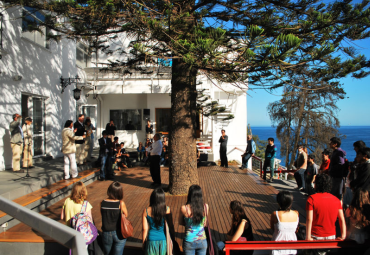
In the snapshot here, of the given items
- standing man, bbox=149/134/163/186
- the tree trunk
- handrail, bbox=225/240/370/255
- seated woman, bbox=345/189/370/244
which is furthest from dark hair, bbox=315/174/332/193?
standing man, bbox=149/134/163/186

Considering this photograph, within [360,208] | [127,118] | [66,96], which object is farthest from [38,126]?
[360,208]

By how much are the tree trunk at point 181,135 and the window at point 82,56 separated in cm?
863

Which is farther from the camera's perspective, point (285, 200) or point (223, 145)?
point (223, 145)

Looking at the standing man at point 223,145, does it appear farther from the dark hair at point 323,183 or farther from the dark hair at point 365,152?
the dark hair at point 323,183

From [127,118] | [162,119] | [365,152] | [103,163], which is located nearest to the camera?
[365,152]

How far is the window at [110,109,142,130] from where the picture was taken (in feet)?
52.5

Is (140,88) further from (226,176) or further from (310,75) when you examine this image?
(310,75)

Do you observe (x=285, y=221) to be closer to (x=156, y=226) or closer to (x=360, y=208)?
(x=360, y=208)

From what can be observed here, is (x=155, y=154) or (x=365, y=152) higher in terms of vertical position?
(x=365, y=152)

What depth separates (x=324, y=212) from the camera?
332 centimetres

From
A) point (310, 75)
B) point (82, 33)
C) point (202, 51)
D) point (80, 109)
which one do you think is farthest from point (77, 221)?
point (80, 109)

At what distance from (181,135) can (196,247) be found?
3.91 m

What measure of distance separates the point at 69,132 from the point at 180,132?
293 centimetres

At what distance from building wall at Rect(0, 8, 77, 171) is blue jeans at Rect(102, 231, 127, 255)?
18.9 feet
